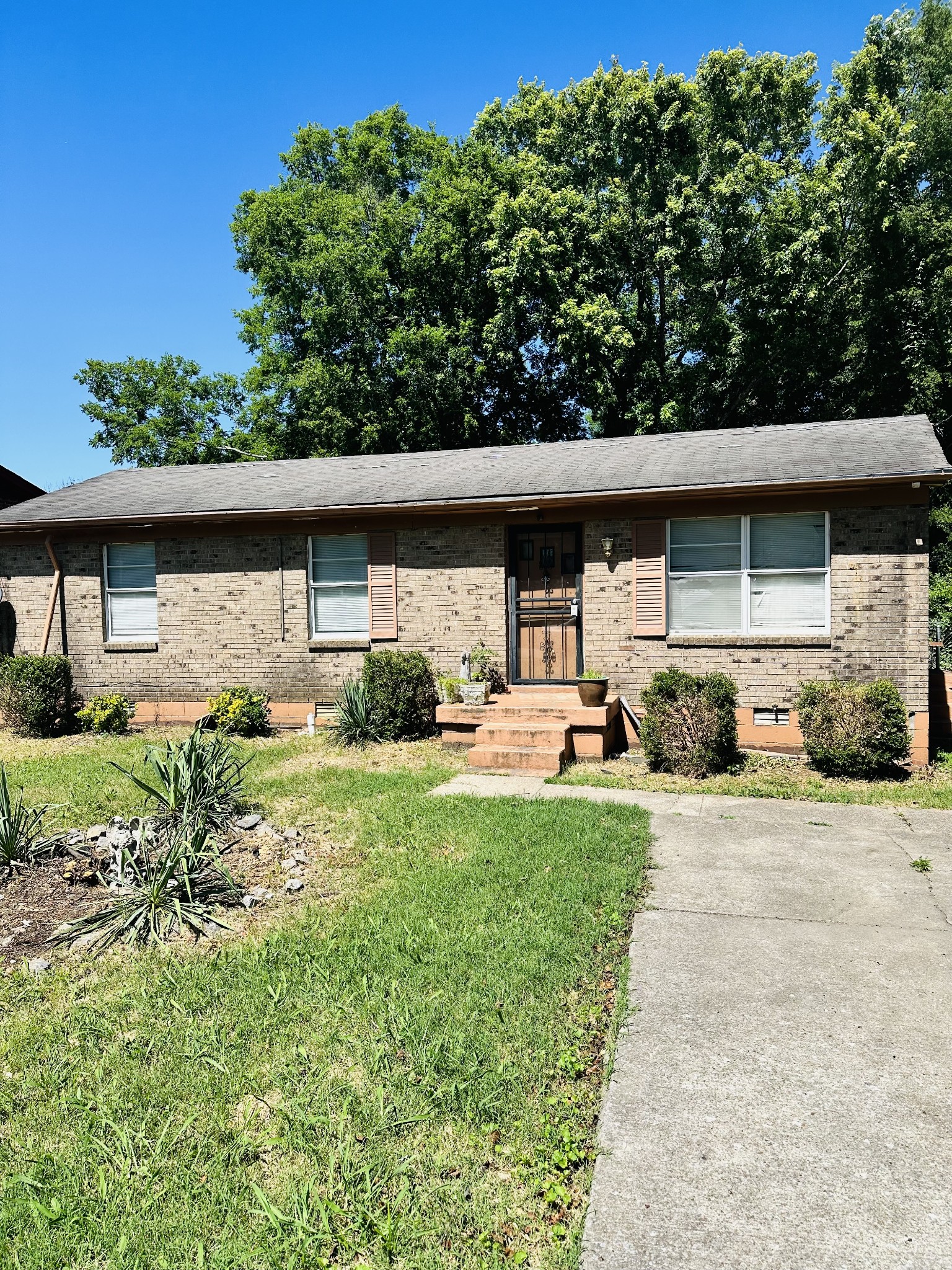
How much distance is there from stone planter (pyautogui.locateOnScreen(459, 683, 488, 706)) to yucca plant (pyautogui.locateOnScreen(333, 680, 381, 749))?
1209 millimetres

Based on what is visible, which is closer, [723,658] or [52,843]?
[52,843]

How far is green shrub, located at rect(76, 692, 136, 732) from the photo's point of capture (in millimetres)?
11234

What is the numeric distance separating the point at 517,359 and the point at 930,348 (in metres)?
10.4

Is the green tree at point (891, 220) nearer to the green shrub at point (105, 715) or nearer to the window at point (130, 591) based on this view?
the window at point (130, 591)

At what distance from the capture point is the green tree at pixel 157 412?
26250mm

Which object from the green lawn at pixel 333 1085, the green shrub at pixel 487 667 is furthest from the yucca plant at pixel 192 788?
the green shrub at pixel 487 667

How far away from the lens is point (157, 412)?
89.0 ft

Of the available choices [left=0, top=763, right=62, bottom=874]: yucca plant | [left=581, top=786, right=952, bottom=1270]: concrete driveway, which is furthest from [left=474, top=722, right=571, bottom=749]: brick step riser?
[left=0, top=763, right=62, bottom=874]: yucca plant

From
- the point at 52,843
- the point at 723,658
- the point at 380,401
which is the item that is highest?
the point at 380,401

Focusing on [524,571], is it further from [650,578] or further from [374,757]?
[374,757]

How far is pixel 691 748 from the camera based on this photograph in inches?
329

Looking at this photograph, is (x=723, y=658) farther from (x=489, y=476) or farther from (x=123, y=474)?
(x=123, y=474)

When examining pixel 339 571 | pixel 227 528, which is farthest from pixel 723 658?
pixel 227 528

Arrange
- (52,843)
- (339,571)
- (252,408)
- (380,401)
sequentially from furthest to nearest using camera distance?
(252,408) → (380,401) → (339,571) → (52,843)
